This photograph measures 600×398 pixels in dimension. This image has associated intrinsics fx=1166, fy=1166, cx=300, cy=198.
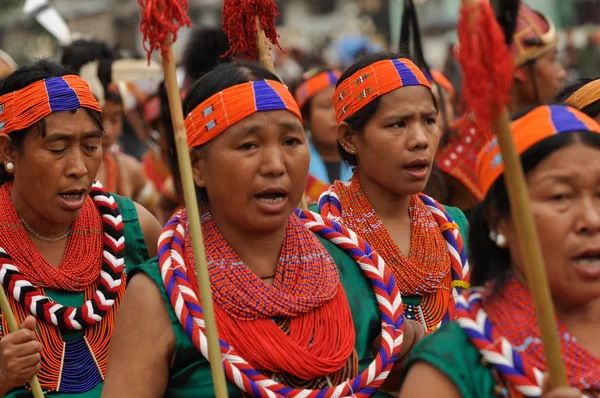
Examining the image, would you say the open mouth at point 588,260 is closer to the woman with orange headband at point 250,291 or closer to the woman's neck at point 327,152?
the woman with orange headband at point 250,291

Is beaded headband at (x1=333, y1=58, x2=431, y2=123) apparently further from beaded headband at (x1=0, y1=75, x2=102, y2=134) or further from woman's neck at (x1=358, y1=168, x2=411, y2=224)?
beaded headband at (x1=0, y1=75, x2=102, y2=134)

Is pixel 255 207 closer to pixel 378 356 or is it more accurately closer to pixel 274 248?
pixel 274 248

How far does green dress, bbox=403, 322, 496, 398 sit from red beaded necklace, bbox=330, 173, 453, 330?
1626 millimetres

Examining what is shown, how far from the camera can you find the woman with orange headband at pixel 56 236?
459 centimetres

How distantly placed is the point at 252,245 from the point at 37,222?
55.8 inches

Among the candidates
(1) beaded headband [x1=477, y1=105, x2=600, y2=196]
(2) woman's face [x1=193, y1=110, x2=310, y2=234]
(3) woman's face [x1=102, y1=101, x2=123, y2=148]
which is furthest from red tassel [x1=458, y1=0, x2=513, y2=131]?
(3) woman's face [x1=102, y1=101, x2=123, y2=148]

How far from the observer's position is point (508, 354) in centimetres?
296

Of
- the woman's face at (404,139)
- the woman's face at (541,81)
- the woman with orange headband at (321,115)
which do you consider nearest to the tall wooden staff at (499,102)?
the woman's face at (404,139)

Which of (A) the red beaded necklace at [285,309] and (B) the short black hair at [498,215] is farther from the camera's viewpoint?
(A) the red beaded necklace at [285,309]

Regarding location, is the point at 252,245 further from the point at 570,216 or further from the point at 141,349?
the point at 570,216

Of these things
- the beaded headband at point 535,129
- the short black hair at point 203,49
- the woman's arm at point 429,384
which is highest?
the short black hair at point 203,49

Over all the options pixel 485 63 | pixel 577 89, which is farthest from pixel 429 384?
pixel 577 89

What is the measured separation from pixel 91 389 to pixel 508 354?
2.17 metres

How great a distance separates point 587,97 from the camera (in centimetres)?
531
